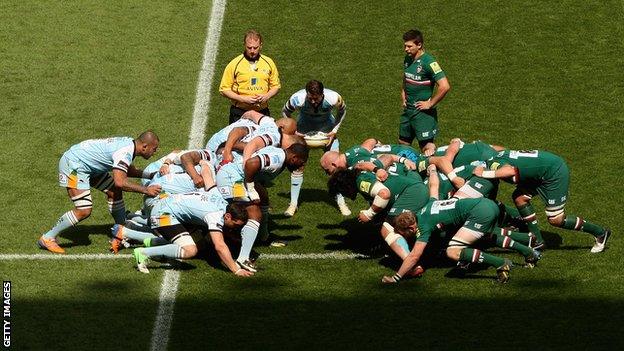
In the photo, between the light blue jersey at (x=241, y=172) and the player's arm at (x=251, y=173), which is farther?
the light blue jersey at (x=241, y=172)

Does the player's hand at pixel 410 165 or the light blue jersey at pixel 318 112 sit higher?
the light blue jersey at pixel 318 112

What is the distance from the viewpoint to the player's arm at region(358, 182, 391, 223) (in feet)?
51.9

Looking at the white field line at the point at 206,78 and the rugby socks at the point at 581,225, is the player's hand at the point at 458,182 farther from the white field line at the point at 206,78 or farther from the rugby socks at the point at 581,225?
the white field line at the point at 206,78

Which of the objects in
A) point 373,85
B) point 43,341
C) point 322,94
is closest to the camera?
point 43,341

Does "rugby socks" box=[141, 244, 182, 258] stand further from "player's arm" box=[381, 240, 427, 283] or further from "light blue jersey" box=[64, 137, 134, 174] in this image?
"player's arm" box=[381, 240, 427, 283]

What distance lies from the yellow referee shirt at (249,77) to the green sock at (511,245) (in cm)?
427

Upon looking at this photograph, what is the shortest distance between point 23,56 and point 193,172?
6921 mm

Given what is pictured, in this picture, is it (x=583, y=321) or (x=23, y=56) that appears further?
(x=23, y=56)

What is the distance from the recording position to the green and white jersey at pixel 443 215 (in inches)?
605

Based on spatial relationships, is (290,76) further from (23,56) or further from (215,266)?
(215,266)

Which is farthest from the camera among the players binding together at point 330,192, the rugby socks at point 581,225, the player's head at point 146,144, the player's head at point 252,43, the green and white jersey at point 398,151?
the player's head at point 252,43

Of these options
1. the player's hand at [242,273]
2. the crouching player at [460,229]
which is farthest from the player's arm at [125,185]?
the crouching player at [460,229]

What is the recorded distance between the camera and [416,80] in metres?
18.2

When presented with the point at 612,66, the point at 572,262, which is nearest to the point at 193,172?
→ the point at 572,262
